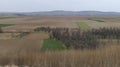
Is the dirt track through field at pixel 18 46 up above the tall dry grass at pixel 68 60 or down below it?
below

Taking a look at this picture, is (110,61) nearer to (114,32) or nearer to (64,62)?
(64,62)

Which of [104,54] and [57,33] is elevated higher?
[104,54]

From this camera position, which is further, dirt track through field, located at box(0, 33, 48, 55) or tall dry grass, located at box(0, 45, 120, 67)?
dirt track through field, located at box(0, 33, 48, 55)

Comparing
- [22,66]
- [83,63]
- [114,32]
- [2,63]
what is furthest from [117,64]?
[114,32]

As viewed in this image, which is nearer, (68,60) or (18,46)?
(68,60)

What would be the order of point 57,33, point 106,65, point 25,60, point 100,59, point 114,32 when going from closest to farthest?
point 106,65 < point 100,59 < point 25,60 < point 57,33 < point 114,32

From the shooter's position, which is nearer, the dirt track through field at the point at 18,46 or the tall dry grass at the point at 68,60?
the tall dry grass at the point at 68,60

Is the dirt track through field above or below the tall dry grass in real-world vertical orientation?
below

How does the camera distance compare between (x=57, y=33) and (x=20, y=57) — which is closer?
(x=20, y=57)

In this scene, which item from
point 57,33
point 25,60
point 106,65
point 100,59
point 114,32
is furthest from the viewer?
point 114,32

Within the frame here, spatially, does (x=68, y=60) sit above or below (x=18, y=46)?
above
